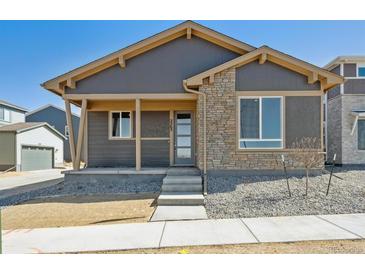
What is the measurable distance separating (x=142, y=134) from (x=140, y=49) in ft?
13.0

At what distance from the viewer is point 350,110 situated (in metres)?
16.3

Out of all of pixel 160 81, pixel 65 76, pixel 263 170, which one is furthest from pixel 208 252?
pixel 65 76

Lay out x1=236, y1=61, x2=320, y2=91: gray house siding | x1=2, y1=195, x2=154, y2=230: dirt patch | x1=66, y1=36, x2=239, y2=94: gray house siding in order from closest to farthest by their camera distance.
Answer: x1=2, y1=195, x2=154, y2=230: dirt patch < x1=236, y1=61, x2=320, y2=91: gray house siding < x1=66, y1=36, x2=239, y2=94: gray house siding

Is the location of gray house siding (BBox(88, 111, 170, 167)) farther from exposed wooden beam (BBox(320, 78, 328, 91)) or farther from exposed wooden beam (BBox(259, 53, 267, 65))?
exposed wooden beam (BBox(320, 78, 328, 91))

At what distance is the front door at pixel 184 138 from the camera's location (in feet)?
40.4

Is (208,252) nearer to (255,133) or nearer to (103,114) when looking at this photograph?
(255,133)

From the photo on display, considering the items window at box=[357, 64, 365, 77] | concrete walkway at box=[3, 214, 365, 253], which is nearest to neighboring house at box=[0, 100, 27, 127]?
concrete walkway at box=[3, 214, 365, 253]

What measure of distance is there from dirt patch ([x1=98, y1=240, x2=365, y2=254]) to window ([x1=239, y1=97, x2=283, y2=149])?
536cm

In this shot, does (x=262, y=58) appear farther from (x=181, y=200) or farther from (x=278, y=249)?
(x=278, y=249)

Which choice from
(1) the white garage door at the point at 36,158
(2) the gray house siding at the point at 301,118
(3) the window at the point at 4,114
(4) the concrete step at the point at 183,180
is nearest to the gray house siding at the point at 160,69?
(2) the gray house siding at the point at 301,118

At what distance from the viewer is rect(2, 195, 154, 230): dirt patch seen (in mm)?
6242

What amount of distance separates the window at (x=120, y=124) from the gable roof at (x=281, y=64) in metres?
4.31

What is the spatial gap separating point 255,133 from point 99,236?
677 centimetres

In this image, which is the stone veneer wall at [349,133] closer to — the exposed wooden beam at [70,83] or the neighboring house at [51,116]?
the exposed wooden beam at [70,83]
